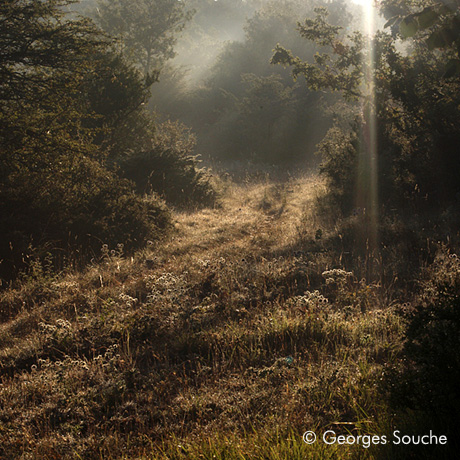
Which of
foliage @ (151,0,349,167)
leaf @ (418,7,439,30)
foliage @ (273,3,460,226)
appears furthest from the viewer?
foliage @ (151,0,349,167)

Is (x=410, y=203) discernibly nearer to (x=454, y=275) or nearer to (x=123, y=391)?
(x=454, y=275)

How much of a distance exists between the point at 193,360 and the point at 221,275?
2.16 m

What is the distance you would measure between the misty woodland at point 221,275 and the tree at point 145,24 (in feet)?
83.6

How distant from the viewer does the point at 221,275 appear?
6.21 m

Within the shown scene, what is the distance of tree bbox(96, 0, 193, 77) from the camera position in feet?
125

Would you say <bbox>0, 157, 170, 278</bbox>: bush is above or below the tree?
below

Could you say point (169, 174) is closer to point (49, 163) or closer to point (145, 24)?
point (49, 163)

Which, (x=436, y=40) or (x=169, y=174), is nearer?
(x=436, y=40)

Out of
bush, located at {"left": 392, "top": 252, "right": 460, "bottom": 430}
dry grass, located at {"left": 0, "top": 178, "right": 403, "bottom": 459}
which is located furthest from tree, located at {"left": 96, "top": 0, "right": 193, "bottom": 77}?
bush, located at {"left": 392, "top": 252, "right": 460, "bottom": 430}

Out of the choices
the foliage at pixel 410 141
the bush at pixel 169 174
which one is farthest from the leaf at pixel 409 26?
the bush at pixel 169 174

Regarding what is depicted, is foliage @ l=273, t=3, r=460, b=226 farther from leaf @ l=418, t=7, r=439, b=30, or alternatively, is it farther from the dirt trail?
leaf @ l=418, t=7, r=439, b=30

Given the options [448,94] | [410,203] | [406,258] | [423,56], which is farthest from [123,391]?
[423,56]

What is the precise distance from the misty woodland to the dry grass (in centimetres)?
2

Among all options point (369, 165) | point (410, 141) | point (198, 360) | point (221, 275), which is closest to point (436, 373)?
point (198, 360)
